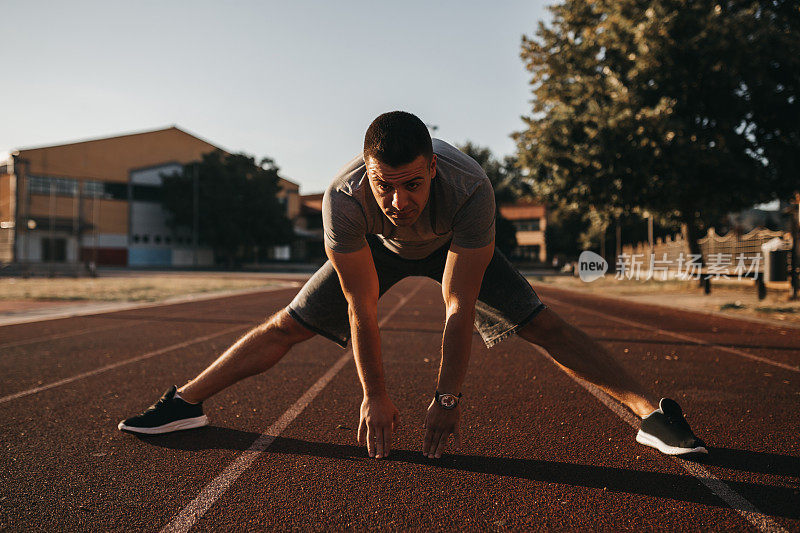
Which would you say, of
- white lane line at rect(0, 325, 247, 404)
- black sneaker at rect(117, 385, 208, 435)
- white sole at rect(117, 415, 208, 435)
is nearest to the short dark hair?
black sneaker at rect(117, 385, 208, 435)

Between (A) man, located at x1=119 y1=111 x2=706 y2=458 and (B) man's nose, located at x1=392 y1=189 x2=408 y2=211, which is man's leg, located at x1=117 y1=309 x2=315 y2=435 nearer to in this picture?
(A) man, located at x1=119 y1=111 x2=706 y2=458

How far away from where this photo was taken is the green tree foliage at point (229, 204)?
48.0m

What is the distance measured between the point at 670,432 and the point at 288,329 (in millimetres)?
2270

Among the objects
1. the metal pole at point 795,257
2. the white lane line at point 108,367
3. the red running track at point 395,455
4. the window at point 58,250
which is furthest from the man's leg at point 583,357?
the window at point 58,250

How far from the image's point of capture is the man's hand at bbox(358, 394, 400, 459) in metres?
2.45

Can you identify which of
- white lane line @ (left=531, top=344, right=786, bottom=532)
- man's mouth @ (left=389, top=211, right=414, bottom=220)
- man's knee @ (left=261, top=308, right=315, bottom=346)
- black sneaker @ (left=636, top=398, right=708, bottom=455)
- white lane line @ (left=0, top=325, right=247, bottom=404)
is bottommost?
white lane line @ (left=0, top=325, right=247, bottom=404)

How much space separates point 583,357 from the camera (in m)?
3.11

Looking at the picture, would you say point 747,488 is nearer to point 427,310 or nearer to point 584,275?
point 427,310

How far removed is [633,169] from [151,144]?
154ft

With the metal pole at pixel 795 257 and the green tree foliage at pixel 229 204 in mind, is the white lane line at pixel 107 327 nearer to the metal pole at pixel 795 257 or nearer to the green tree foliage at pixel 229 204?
the metal pole at pixel 795 257

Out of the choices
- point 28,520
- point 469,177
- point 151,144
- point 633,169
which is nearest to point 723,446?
point 469,177

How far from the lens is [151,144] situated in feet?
164

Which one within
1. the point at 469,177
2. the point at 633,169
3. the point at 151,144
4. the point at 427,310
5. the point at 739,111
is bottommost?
the point at 427,310

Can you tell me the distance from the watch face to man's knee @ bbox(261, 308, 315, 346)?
3.62 ft
